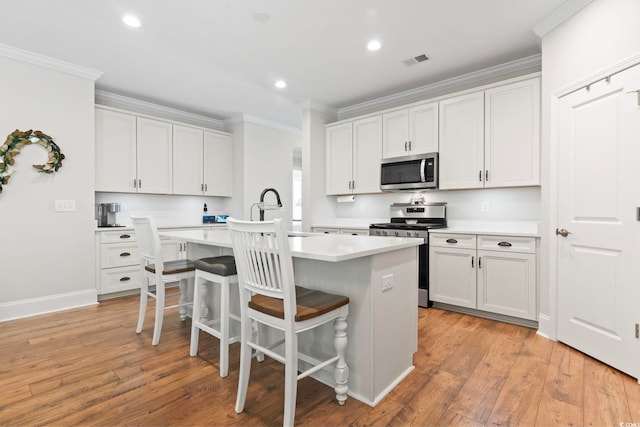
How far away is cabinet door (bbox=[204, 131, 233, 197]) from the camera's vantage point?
5082 millimetres

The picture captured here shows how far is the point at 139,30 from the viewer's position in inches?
110

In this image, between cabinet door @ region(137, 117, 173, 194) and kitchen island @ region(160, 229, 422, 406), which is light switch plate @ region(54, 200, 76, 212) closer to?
cabinet door @ region(137, 117, 173, 194)

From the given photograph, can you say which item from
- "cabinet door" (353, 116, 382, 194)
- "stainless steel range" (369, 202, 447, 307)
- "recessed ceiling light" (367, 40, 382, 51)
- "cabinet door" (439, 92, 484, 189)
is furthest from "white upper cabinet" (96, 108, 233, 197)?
"cabinet door" (439, 92, 484, 189)

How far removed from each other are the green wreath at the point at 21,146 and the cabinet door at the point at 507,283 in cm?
445

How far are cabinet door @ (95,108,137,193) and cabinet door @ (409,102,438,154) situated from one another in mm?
3600

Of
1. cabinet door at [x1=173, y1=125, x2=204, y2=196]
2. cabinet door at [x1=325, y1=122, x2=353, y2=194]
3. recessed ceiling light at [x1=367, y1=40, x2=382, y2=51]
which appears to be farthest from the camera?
cabinet door at [x1=173, y1=125, x2=204, y2=196]

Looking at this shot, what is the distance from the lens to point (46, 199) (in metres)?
3.33

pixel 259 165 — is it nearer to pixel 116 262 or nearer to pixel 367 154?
pixel 367 154

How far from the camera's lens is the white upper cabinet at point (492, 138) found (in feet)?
10.1

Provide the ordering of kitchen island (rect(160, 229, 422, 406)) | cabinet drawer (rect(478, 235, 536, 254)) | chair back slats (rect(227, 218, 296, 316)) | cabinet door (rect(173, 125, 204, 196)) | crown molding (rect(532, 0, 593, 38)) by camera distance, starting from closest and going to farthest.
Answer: chair back slats (rect(227, 218, 296, 316)) → kitchen island (rect(160, 229, 422, 406)) → crown molding (rect(532, 0, 593, 38)) → cabinet drawer (rect(478, 235, 536, 254)) → cabinet door (rect(173, 125, 204, 196))

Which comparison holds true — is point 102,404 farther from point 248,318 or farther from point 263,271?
point 263,271

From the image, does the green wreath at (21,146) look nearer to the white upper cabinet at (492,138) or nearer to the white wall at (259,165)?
the white wall at (259,165)

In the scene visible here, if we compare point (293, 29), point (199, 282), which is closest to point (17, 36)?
point (293, 29)

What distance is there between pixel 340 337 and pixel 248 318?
0.51 meters
